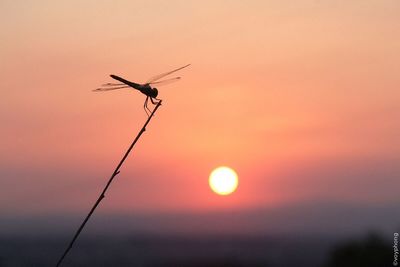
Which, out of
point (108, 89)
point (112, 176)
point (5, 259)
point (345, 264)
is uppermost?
point (345, 264)

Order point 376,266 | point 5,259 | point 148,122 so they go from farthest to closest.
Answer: point 376,266, point 5,259, point 148,122

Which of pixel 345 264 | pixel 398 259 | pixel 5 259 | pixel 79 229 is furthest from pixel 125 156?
pixel 345 264

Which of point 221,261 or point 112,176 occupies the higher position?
point 221,261

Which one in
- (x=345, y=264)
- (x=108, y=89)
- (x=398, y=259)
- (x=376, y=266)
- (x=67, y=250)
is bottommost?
(x=67, y=250)

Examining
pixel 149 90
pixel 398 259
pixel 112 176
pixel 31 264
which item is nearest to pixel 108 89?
pixel 149 90

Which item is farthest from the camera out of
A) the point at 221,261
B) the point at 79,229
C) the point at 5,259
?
the point at 221,261

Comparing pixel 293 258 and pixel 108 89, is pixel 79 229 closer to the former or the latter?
pixel 108 89

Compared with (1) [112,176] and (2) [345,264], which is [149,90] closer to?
(1) [112,176]

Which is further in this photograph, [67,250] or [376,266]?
[376,266]

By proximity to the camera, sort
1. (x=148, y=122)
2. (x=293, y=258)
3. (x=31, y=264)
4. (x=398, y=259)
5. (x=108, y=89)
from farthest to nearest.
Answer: (x=293, y=258)
(x=398, y=259)
(x=108, y=89)
(x=31, y=264)
(x=148, y=122)
